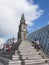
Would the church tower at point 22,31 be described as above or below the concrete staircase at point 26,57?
above

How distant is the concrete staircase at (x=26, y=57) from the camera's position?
3703 cm

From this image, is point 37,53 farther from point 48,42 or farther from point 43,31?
point 43,31

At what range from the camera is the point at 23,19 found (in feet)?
153

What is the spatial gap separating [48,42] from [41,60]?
11717 millimetres

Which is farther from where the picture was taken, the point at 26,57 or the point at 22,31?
the point at 22,31

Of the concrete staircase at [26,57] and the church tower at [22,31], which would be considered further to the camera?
the church tower at [22,31]

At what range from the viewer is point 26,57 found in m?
38.5

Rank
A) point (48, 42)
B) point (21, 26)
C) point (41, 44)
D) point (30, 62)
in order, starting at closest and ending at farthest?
point (30, 62), point (21, 26), point (48, 42), point (41, 44)

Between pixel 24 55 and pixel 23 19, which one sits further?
pixel 23 19

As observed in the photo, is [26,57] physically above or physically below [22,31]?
below

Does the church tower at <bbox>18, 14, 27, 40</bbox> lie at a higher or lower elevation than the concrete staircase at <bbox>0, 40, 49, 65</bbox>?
higher

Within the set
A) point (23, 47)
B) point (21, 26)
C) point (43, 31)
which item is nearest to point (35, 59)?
point (23, 47)

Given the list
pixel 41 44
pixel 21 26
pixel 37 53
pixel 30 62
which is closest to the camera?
pixel 30 62

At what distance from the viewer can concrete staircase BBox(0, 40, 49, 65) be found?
37.0 metres
